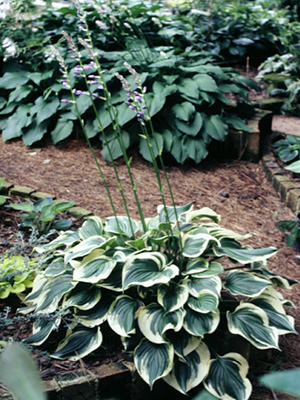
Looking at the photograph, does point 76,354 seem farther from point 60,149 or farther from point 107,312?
point 60,149

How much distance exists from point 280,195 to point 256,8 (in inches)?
A: 189

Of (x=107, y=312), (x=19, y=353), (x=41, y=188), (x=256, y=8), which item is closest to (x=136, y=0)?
(x=256, y=8)

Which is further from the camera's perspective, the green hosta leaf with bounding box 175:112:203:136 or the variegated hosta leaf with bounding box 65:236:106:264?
the green hosta leaf with bounding box 175:112:203:136

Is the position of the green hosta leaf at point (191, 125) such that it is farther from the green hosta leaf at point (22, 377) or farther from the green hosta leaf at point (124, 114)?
the green hosta leaf at point (22, 377)

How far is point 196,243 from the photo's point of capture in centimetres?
234

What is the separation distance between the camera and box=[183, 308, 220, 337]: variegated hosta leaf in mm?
2031

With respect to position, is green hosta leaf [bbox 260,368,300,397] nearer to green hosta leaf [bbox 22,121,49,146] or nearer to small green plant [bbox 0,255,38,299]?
small green plant [bbox 0,255,38,299]

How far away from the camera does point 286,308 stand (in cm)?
265

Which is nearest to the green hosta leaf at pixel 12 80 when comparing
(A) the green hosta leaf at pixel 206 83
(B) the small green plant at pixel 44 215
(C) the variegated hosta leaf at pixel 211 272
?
(A) the green hosta leaf at pixel 206 83

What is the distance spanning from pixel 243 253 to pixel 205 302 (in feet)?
1.28

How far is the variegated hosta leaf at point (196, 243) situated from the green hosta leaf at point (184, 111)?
2127mm

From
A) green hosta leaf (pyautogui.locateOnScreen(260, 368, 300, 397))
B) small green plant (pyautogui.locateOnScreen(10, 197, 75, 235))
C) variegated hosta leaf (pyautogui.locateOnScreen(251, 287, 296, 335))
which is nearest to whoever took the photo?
green hosta leaf (pyautogui.locateOnScreen(260, 368, 300, 397))

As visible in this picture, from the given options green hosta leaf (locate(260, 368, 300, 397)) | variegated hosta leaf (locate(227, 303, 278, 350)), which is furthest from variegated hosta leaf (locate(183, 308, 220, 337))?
green hosta leaf (locate(260, 368, 300, 397))

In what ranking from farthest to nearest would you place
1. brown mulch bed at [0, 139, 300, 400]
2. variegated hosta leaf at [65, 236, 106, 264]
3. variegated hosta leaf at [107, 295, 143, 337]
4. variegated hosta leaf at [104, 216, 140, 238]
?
brown mulch bed at [0, 139, 300, 400] < variegated hosta leaf at [104, 216, 140, 238] < variegated hosta leaf at [65, 236, 106, 264] < variegated hosta leaf at [107, 295, 143, 337]
